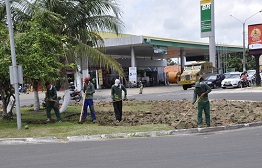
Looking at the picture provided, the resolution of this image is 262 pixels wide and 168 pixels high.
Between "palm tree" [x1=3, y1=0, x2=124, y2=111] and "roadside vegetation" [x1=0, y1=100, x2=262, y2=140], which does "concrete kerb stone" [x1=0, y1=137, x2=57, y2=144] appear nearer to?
"roadside vegetation" [x1=0, y1=100, x2=262, y2=140]

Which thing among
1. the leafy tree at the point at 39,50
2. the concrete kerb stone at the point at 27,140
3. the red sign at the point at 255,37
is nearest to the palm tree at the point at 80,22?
the leafy tree at the point at 39,50

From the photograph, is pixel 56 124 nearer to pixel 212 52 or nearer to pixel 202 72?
pixel 202 72

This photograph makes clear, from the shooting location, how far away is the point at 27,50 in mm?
14469

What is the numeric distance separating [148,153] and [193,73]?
31.3m

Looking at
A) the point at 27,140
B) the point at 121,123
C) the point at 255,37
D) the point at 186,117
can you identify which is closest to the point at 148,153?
the point at 27,140

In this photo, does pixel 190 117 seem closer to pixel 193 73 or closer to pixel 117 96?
pixel 117 96

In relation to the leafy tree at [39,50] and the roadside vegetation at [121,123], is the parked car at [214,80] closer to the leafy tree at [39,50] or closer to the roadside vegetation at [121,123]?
the roadside vegetation at [121,123]

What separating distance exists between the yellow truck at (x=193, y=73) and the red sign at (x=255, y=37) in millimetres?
5976

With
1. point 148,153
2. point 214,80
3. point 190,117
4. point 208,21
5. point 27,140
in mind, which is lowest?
point 27,140

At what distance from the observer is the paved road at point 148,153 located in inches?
295

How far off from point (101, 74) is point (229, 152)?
43.3m

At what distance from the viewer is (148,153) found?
876 centimetres

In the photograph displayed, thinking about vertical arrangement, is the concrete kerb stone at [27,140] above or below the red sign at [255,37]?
below

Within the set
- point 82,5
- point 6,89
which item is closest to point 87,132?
point 6,89
